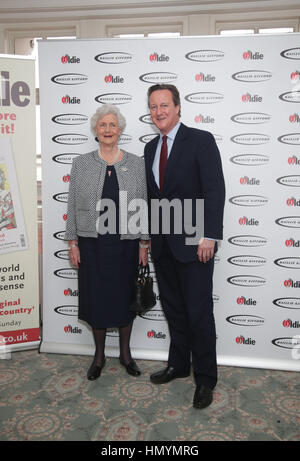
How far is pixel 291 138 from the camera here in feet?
7.78

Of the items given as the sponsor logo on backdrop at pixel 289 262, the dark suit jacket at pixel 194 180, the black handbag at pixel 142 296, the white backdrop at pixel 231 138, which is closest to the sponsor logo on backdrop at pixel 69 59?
the white backdrop at pixel 231 138

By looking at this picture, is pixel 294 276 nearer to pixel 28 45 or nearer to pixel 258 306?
pixel 258 306

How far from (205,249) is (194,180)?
0.39 metres

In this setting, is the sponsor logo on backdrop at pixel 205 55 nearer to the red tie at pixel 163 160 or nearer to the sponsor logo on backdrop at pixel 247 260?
the red tie at pixel 163 160

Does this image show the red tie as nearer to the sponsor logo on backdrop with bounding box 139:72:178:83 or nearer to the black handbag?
the sponsor logo on backdrop with bounding box 139:72:178:83

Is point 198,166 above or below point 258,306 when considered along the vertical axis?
above

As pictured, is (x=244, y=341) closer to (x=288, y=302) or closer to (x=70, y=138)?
(x=288, y=302)

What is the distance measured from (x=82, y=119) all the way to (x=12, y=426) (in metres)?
1.92

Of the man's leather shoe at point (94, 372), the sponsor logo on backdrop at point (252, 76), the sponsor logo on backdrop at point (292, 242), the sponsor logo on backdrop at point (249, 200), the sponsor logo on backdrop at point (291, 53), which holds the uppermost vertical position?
the sponsor logo on backdrop at point (291, 53)

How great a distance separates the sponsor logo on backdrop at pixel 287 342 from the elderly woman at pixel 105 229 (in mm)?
977

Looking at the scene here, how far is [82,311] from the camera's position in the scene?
2.46 meters

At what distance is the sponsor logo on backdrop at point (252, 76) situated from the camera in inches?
92.3

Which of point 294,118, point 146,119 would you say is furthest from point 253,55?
point 146,119
